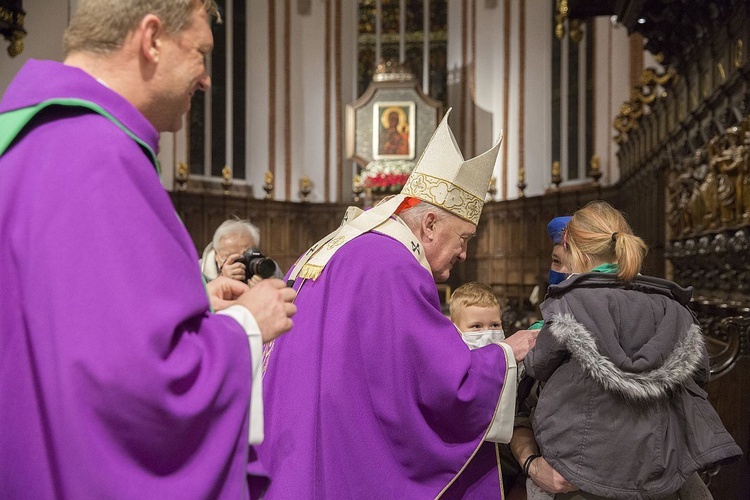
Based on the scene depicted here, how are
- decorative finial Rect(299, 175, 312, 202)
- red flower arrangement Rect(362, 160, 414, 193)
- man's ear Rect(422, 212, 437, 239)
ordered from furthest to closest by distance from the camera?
decorative finial Rect(299, 175, 312, 202)
red flower arrangement Rect(362, 160, 414, 193)
man's ear Rect(422, 212, 437, 239)

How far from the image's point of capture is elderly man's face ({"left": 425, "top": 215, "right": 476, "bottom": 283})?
9.24 ft

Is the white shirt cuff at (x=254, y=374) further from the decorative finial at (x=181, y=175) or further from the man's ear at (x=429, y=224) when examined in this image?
the decorative finial at (x=181, y=175)

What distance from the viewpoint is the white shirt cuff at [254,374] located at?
1.51 metres

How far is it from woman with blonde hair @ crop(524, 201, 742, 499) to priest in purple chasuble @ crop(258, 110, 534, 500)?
0.26 meters

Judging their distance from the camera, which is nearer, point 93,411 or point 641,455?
point 93,411

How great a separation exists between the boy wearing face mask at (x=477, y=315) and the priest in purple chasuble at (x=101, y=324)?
1.53 metres

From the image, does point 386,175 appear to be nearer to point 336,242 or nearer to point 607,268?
point 336,242

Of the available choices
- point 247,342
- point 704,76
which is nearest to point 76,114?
point 247,342

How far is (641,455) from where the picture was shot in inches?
84.5

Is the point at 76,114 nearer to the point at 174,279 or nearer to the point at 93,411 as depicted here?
the point at 174,279

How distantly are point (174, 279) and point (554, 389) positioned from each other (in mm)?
1268

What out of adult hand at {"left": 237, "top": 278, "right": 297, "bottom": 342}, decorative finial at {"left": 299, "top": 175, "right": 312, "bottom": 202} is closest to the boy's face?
adult hand at {"left": 237, "top": 278, "right": 297, "bottom": 342}

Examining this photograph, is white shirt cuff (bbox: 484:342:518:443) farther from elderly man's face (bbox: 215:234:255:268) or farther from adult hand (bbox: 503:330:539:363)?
elderly man's face (bbox: 215:234:255:268)

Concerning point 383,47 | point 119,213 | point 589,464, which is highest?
point 383,47
